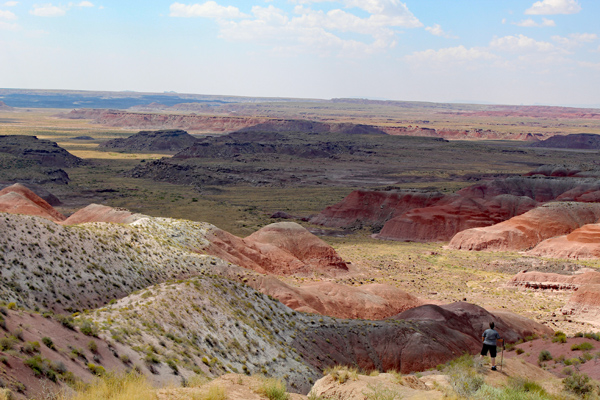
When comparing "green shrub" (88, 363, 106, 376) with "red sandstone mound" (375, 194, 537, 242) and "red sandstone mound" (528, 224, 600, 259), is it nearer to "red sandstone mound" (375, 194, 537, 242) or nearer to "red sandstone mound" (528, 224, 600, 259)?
"red sandstone mound" (528, 224, 600, 259)

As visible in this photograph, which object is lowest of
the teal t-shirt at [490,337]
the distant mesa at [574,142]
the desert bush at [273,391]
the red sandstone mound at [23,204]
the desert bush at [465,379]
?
the red sandstone mound at [23,204]

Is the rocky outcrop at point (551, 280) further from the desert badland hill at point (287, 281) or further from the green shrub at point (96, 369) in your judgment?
the green shrub at point (96, 369)

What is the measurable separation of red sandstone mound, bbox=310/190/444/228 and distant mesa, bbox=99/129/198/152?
8665cm

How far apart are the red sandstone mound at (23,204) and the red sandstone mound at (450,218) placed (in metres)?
31.9

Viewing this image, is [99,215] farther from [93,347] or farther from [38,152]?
[38,152]

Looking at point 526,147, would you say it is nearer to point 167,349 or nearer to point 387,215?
point 387,215

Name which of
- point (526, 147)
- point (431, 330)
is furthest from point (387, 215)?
point (526, 147)

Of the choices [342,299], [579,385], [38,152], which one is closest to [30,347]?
[579,385]

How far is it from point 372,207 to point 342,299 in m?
36.8

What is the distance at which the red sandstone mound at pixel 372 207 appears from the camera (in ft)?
212

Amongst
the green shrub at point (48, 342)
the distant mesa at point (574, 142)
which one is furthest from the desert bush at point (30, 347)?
the distant mesa at point (574, 142)

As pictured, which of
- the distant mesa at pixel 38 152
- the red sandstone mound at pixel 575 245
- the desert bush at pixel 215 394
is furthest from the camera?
the distant mesa at pixel 38 152

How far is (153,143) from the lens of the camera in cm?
15250

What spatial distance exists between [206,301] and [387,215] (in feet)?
153
